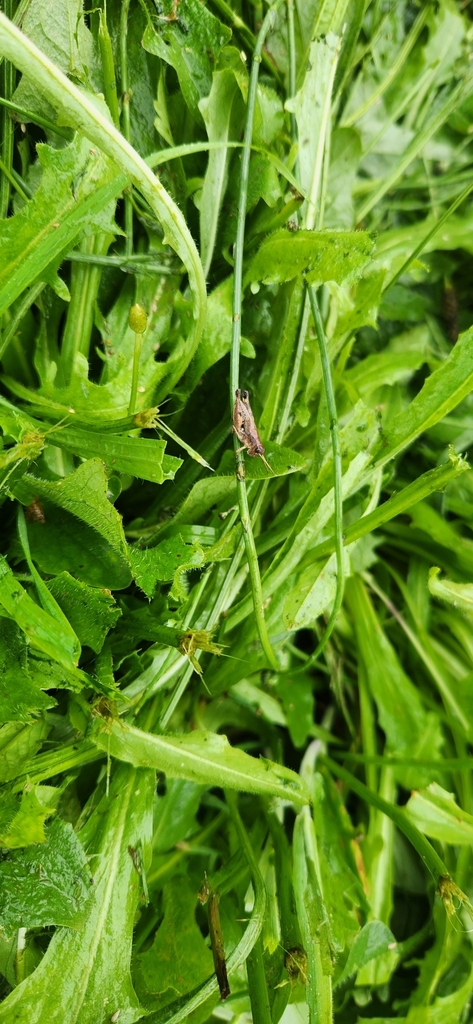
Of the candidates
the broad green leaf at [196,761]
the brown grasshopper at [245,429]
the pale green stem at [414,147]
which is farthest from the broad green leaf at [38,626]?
the pale green stem at [414,147]

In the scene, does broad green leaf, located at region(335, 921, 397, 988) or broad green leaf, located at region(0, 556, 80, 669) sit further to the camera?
broad green leaf, located at region(335, 921, 397, 988)

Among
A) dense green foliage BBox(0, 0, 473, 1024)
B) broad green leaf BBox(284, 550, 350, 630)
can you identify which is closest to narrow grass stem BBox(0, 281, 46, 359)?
dense green foliage BBox(0, 0, 473, 1024)

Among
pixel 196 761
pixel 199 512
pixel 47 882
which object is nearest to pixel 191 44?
pixel 199 512

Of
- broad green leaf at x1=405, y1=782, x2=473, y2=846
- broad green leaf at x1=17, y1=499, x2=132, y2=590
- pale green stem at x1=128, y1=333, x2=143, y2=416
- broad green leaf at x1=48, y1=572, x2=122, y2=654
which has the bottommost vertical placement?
broad green leaf at x1=405, y1=782, x2=473, y2=846

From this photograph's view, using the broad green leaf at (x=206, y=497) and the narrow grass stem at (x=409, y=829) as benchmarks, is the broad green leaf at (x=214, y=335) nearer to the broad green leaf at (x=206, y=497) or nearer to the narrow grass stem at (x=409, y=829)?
the broad green leaf at (x=206, y=497)

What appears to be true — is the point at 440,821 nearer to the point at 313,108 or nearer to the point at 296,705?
the point at 296,705

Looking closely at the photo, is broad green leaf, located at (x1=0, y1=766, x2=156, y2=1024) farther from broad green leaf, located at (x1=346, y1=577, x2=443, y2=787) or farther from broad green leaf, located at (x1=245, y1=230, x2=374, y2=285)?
broad green leaf, located at (x1=245, y1=230, x2=374, y2=285)
